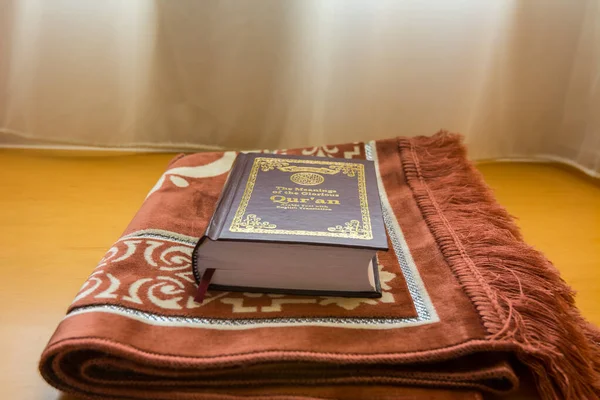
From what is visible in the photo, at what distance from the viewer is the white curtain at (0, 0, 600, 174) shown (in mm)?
907

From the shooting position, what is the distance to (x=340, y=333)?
0.49 m

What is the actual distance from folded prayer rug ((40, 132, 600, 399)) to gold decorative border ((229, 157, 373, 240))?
64 mm

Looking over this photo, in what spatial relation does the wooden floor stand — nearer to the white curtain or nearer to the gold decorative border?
the white curtain

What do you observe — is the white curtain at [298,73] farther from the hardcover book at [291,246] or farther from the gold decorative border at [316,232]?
the hardcover book at [291,246]

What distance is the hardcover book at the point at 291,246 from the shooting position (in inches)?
20.2

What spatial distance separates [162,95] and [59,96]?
0.17 meters

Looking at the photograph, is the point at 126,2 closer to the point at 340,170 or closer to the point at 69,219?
the point at 69,219

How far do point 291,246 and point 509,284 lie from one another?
21cm

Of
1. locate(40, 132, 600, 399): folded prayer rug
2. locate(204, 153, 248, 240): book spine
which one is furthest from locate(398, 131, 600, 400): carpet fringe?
locate(204, 153, 248, 240): book spine

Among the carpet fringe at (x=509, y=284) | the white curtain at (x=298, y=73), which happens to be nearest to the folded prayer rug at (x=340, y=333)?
the carpet fringe at (x=509, y=284)

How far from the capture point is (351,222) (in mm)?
550

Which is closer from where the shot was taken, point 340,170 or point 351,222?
point 351,222

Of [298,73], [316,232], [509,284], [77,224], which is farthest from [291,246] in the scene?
[298,73]

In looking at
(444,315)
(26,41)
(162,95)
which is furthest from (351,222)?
(26,41)
